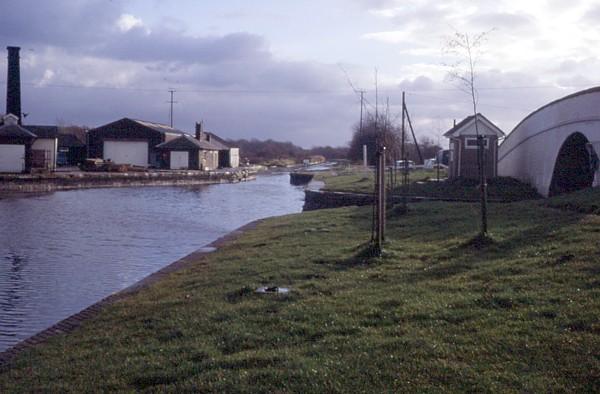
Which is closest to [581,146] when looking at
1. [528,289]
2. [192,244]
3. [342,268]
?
[192,244]

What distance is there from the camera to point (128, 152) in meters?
78.2

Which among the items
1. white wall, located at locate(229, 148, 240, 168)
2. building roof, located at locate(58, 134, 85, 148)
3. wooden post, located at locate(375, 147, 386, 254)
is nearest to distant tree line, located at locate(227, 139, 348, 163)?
white wall, located at locate(229, 148, 240, 168)

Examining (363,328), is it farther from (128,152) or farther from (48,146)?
(128,152)

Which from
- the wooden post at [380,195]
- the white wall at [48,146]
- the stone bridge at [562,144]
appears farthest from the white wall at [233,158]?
the wooden post at [380,195]

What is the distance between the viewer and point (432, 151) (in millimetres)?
98688

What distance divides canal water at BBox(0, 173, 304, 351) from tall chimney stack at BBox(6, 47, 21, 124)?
30.6 m

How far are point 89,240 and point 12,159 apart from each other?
3728 cm

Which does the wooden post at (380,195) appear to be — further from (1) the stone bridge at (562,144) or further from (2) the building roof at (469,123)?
(2) the building roof at (469,123)

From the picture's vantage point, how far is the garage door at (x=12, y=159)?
56750 millimetres

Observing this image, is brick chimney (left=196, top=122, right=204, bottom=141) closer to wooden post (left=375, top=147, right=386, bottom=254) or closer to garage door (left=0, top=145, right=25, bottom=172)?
garage door (left=0, top=145, right=25, bottom=172)

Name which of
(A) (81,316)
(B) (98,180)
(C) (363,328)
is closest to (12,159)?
(B) (98,180)

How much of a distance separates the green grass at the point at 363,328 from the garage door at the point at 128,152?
215 feet

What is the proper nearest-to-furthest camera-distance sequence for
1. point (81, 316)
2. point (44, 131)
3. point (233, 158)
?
1. point (81, 316)
2. point (44, 131)
3. point (233, 158)

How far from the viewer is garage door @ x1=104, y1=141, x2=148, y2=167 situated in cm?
7712
